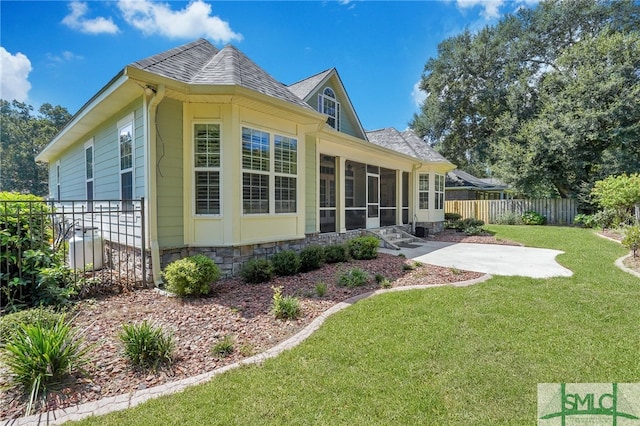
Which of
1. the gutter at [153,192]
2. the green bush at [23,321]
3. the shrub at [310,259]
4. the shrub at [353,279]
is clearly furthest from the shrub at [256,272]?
the green bush at [23,321]

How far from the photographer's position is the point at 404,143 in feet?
47.9

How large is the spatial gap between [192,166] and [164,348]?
12.8ft

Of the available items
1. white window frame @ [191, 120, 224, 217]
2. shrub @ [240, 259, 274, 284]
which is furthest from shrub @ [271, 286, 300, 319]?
white window frame @ [191, 120, 224, 217]

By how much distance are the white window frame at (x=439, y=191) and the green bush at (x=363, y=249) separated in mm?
8189

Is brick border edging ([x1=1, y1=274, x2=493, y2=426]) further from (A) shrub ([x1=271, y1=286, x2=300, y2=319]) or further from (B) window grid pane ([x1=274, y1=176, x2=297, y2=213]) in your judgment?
(B) window grid pane ([x1=274, y1=176, x2=297, y2=213])

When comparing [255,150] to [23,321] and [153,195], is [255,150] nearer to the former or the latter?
[153,195]

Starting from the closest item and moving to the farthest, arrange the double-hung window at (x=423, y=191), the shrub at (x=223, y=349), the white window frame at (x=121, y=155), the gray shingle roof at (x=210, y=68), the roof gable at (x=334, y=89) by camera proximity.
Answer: the shrub at (x=223, y=349), the gray shingle roof at (x=210, y=68), the white window frame at (x=121, y=155), the roof gable at (x=334, y=89), the double-hung window at (x=423, y=191)

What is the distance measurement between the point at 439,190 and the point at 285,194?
10914 mm

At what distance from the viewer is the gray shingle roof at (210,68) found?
18.3ft

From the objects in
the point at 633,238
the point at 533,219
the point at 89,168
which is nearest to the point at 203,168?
the point at 89,168

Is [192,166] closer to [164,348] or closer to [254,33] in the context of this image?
[164,348]

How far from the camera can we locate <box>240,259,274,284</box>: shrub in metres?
5.76

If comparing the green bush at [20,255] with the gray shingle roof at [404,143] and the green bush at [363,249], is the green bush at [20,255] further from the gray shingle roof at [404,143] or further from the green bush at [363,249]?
the gray shingle roof at [404,143]

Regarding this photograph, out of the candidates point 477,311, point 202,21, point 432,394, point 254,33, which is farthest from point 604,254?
point 202,21
